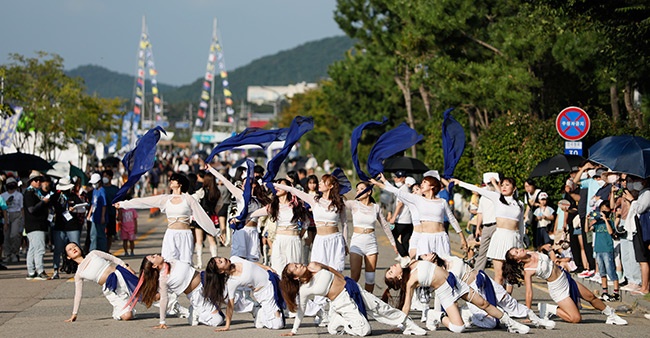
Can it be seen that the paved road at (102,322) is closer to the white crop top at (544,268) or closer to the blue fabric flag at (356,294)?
the blue fabric flag at (356,294)

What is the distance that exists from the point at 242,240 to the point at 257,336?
3425 millimetres

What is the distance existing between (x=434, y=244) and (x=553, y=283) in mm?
1677

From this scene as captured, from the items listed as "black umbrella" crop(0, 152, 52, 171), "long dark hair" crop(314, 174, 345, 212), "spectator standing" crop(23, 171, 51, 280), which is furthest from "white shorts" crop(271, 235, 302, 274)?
"black umbrella" crop(0, 152, 52, 171)

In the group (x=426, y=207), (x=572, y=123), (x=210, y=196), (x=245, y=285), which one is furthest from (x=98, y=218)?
(x=572, y=123)

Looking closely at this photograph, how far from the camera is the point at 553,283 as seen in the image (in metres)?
12.2

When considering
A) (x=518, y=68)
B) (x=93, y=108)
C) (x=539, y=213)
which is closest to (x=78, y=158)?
(x=93, y=108)

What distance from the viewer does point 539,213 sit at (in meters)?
19.0

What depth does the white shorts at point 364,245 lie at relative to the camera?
13227 mm

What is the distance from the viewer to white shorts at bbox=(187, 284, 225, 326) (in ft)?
39.7

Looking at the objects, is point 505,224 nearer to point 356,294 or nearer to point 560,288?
point 560,288

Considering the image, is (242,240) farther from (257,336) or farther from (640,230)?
(640,230)

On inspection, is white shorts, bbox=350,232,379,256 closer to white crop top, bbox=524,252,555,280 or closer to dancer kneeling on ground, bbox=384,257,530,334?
dancer kneeling on ground, bbox=384,257,530,334

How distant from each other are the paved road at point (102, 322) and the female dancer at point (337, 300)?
22 centimetres

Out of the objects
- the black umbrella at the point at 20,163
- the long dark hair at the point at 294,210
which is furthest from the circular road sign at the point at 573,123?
the black umbrella at the point at 20,163
